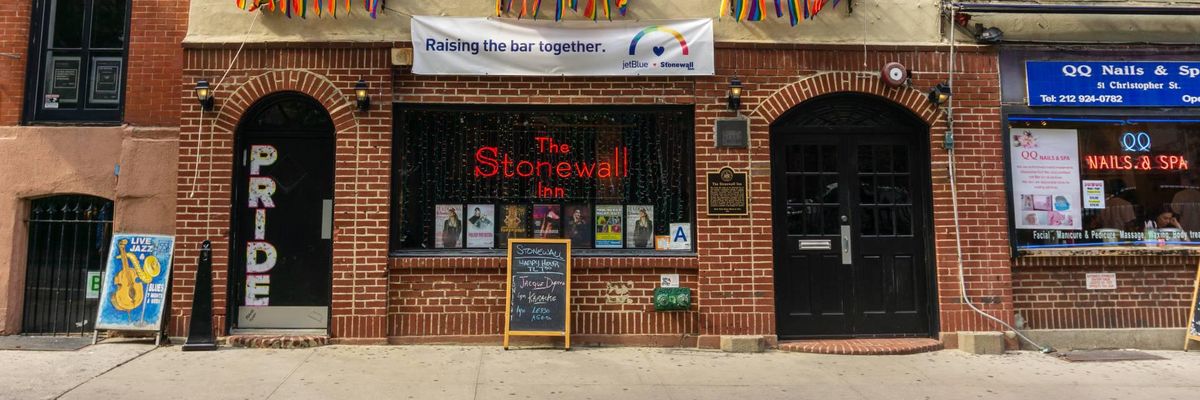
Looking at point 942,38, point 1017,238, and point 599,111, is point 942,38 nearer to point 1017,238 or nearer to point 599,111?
point 1017,238

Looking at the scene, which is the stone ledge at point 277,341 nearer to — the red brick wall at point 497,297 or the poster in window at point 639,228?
the red brick wall at point 497,297

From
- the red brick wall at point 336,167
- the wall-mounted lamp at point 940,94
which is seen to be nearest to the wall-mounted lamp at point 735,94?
the wall-mounted lamp at point 940,94

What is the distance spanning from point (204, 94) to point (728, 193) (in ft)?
17.4

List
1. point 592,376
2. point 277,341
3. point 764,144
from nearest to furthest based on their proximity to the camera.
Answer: point 592,376 < point 277,341 < point 764,144

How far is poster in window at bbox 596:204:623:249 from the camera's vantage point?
7.20 m

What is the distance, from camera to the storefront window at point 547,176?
715 centimetres

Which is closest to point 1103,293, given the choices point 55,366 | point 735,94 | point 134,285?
point 735,94

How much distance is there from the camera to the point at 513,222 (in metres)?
7.19

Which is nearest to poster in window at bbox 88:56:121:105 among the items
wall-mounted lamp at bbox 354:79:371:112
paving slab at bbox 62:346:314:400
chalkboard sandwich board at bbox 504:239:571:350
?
wall-mounted lamp at bbox 354:79:371:112

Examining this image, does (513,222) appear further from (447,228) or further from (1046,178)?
(1046,178)

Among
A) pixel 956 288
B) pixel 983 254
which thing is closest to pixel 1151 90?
pixel 983 254

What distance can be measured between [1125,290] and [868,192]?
288cm

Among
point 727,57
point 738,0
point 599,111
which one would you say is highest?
point 738,0

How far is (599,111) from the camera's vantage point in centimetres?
723
